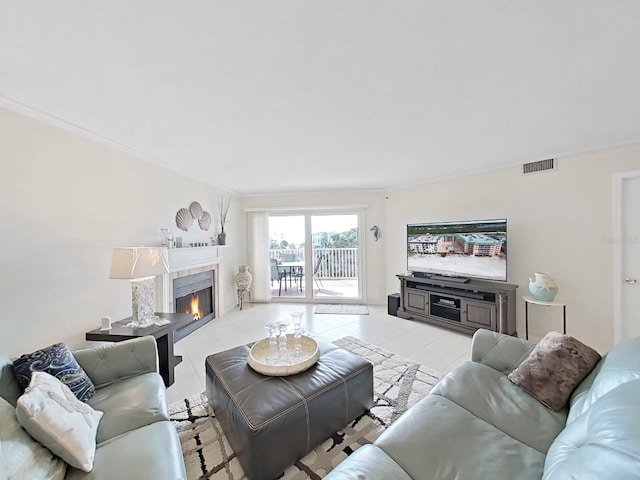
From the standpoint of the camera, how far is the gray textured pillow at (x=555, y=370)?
4.76 feet

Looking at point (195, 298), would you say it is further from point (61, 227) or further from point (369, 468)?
point (369, 468)

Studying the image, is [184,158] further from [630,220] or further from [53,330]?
[630,220]

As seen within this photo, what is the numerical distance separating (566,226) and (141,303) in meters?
4.69

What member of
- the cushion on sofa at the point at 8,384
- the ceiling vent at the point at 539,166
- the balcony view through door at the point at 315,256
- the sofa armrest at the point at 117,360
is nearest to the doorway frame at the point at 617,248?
the ceiling vent at the point at 539,166

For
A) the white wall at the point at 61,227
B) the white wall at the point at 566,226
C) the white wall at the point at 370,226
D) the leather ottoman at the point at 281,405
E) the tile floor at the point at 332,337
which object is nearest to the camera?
the leather ottoman at the point at 281,405

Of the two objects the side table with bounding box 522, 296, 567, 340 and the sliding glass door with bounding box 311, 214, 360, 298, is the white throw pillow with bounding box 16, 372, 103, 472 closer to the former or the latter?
the side table with bounding box 522, 296, 567, 340

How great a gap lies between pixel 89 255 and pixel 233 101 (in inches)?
77.1

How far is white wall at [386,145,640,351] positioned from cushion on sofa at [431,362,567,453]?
2152 millimetres

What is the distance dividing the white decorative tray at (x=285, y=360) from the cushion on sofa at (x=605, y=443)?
1.30 m

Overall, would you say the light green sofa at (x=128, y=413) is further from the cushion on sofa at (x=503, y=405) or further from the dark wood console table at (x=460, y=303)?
the dark wood console table at (x=460, y=303)

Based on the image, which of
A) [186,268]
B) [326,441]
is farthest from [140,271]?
[326,441]

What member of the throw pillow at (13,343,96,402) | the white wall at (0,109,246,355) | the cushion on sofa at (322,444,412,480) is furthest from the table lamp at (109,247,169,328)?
the cushion on sofa at (322,444,412,480)

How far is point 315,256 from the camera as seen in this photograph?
17.9ft

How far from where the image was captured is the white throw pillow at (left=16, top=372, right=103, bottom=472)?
3.40 ft
